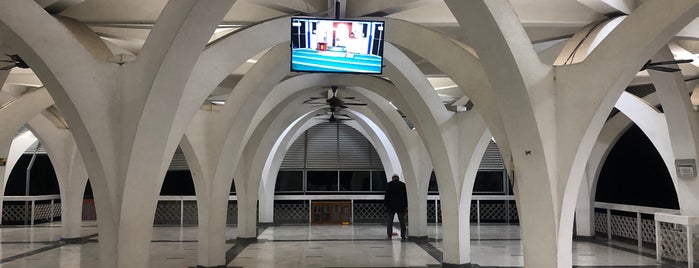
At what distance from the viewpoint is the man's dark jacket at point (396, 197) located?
14.5 meters

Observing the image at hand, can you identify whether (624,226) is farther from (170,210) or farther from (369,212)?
(170,210)

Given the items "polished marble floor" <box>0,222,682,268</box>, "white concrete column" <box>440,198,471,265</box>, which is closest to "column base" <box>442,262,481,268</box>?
"white concrete column" <box>440,198,471,265</box>

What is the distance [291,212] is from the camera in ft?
66.3

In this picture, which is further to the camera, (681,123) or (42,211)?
(42,211)

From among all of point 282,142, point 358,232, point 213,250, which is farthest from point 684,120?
point 282,142

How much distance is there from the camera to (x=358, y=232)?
1577 cm

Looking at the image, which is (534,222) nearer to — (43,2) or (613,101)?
(613,101)

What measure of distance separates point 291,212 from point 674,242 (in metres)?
12.7

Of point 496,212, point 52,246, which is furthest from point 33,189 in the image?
point 496,212

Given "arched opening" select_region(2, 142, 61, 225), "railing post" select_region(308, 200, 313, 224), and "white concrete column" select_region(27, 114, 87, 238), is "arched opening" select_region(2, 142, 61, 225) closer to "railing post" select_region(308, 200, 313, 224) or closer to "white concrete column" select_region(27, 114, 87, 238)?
"white concrete column" select_region(27, 114, 87, 238)

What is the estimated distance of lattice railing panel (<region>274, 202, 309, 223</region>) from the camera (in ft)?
65.9

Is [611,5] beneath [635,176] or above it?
above

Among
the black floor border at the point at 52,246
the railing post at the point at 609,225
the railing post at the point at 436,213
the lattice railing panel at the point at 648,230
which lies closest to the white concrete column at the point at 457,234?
the lattice railing panel at the point at 648,230

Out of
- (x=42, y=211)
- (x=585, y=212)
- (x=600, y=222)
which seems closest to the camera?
(x=585, y=212)
